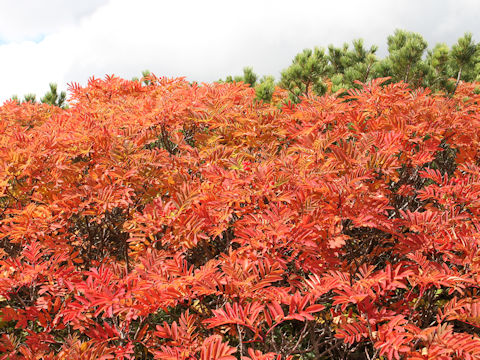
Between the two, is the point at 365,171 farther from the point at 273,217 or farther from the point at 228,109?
the point at 228,109

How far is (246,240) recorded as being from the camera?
254 centimetres

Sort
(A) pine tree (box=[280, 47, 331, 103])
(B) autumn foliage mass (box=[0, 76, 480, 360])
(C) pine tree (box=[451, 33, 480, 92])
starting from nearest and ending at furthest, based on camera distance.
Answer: (B) autumn foliage mass (box=[0, 76, 480, 360]), (A) pine tree (box=[280, 47, 331, 103]), (C) pine tree (box=[451, 33, 480, 92])

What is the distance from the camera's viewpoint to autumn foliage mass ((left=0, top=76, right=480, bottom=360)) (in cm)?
236

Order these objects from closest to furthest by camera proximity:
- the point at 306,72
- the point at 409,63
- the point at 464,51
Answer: the point at 306,72, the point at 409,63, the point at 464,51

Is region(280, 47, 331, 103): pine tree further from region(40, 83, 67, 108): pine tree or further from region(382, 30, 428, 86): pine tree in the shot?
region(40, 83, 67, 108): pine tree

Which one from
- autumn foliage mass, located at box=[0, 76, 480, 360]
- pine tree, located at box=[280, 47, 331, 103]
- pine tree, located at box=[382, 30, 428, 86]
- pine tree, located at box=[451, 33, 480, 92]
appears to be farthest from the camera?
pine tree, located at box=[451, 33, 480, 92]

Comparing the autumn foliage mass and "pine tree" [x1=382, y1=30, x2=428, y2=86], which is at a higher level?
"pine tree" [x1=382, y1=30, x2=428, y2=86]

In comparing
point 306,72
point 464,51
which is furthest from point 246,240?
point 464,51

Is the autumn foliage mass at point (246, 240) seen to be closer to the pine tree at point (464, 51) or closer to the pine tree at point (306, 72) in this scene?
the pine tree at point (306, 72)

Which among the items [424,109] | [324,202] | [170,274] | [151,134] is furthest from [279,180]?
[424,109]

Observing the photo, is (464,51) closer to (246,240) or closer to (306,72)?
(306,72)

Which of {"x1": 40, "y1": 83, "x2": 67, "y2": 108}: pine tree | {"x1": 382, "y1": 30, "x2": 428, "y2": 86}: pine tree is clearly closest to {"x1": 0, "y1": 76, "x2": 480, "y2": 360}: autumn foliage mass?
{"x1": 382, "y1": 30, "x2": 428, "y2": 86}: pine tree

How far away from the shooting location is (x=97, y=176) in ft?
10.6

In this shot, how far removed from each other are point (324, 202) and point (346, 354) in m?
1.28
